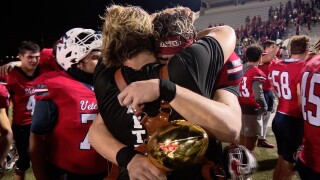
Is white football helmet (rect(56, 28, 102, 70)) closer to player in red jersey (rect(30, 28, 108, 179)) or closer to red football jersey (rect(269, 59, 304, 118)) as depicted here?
player in red jersey (rect(30, 28, 108, 179))

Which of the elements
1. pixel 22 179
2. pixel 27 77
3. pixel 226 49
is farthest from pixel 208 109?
pixel 27 77

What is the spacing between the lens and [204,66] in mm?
1264

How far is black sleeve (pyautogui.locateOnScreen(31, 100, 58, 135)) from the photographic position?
2.20m

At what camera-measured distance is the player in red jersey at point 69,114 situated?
7.27ft

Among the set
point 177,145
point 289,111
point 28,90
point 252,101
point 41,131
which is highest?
point 177,145

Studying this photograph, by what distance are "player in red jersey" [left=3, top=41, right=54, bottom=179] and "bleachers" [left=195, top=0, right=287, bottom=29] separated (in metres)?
23.5

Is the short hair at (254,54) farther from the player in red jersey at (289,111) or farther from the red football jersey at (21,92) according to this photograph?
the red football jersey at (21,92)

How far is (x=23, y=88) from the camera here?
4.50m

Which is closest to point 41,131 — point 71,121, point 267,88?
point 71,121

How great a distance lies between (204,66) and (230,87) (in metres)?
0.20

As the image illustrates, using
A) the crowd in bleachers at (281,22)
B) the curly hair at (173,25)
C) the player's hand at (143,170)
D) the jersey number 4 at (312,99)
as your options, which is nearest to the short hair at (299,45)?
the jersey number 4 at (312,99)

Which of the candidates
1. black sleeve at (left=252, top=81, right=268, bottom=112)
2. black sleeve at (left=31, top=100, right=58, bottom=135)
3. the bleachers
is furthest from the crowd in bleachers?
black sleeve at (left=31, top=100, right=58, bottom=135)

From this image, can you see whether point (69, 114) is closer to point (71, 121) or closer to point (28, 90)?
point (71, 121)

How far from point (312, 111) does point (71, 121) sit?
1.75 metres
